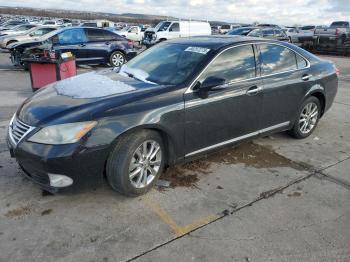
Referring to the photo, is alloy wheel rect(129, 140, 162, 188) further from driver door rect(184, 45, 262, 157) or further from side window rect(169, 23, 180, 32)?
side window rect(169, 23, 180, 32)

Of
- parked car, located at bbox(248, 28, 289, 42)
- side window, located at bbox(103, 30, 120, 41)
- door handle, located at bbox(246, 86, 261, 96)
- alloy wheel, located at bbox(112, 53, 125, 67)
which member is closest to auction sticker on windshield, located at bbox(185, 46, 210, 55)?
door handle, located at bbox(246, 86, 261, 96)

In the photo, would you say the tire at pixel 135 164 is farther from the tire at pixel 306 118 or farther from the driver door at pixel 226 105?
the tire at pixel 306 118

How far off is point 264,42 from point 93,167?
9.20 ft

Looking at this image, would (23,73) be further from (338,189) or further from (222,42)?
(338,189)

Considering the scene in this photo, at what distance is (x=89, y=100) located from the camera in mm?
3348

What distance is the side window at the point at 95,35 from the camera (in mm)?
12882

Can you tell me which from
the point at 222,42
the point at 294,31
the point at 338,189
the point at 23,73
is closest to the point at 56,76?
the point at 23,73

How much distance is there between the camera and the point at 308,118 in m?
5.30

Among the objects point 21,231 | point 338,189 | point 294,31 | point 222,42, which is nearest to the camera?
point 21,231

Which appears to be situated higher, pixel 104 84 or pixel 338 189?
pixel 104 84

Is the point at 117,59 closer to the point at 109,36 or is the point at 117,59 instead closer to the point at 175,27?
the point at 109,36

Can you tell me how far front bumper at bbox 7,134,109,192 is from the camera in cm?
299

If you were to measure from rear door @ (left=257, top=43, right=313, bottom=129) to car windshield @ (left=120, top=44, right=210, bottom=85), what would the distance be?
97cm

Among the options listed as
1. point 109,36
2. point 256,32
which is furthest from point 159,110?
point 256,32
